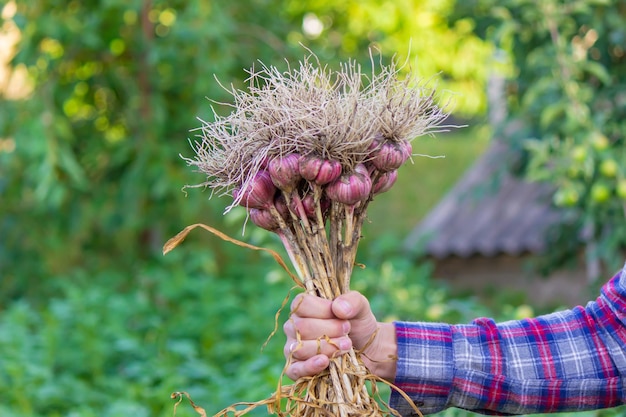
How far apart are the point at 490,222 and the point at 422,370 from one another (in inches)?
199

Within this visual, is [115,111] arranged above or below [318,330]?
above

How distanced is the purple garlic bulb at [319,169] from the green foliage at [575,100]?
2.03 meters

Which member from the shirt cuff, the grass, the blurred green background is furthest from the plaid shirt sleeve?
the grass

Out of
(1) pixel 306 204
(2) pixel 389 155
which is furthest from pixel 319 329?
(2) pixel 389 155

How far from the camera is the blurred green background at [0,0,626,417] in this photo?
130 inches

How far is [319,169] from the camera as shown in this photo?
134 cm

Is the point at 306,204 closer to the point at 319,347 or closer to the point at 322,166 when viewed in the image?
the point at 322,166

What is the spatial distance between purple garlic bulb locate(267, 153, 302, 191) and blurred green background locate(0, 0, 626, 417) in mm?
1058

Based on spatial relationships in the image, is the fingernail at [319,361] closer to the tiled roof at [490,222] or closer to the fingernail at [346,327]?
the fingernail at [346,327]

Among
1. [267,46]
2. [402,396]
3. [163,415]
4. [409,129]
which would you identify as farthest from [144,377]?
[267,46]

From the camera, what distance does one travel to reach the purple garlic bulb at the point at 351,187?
1.36m

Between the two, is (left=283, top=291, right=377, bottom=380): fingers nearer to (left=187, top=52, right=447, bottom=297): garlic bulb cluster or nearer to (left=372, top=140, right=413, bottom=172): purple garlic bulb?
(left=187, top=52, right=447, bottom=297): garlic bulb cluster

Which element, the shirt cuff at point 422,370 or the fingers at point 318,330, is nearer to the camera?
the fingers at point 318,330

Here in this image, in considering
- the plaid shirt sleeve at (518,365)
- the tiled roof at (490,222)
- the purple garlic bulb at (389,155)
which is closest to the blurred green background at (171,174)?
the tiled roof at (490,222)
